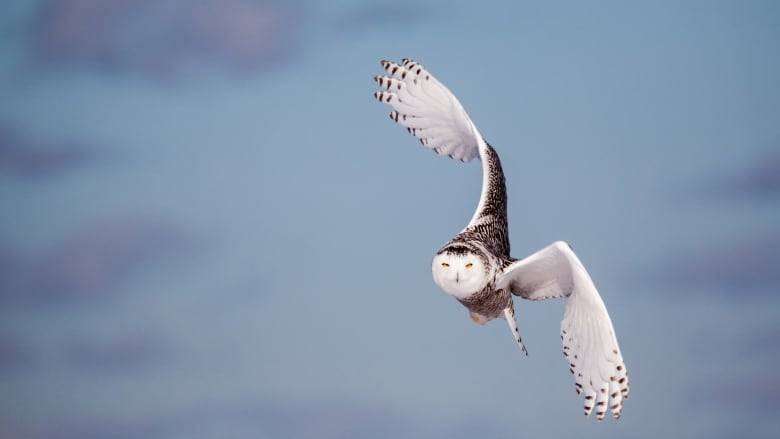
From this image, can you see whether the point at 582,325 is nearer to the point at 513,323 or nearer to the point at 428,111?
the point at 513,323

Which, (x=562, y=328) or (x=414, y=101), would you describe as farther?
(x=414, y=101)

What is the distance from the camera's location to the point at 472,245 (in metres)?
9.48

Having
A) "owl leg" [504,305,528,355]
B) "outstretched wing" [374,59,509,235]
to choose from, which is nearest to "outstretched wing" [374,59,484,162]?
"outstretched wing" [374,59,509,235]

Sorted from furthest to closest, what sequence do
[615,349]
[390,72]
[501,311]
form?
[390,72]
[501,311]
[615,349]

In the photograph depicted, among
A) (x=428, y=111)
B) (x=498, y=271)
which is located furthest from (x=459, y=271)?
(x=428, y=111)

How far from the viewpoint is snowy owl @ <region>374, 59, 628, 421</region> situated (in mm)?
9258

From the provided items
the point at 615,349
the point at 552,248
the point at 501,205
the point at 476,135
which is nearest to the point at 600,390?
Answer: the point at 615,349

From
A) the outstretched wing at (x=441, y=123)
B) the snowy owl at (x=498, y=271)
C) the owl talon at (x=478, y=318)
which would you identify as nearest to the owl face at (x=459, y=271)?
the snowy owl at (x=498, y=271)

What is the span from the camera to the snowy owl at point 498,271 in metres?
9.26

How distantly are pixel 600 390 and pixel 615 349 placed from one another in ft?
1.24

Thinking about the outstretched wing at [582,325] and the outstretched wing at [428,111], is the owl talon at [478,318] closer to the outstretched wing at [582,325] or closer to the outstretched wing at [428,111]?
the outstretched wing at [582,325]

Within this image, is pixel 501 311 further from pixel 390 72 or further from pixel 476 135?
pixel 390 72

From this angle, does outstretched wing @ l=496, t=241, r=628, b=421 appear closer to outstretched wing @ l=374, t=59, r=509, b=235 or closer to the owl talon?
the owl talon

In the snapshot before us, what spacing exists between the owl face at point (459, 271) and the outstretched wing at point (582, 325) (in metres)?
0.39
